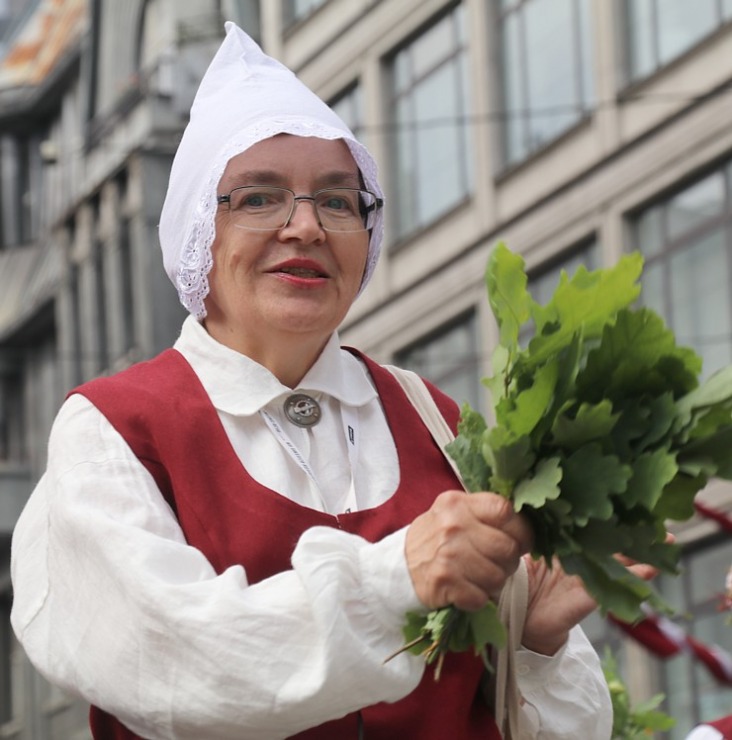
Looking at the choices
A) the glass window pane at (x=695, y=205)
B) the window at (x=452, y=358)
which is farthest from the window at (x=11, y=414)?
the glass window pane at (x=695, y=205)

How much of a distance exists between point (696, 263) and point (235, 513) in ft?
48.6

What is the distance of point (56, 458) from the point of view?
3.78 meters

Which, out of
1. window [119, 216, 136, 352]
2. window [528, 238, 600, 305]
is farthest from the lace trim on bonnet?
window [119, 216, 136, 352]

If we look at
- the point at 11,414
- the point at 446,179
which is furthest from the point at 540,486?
the point at 11,414

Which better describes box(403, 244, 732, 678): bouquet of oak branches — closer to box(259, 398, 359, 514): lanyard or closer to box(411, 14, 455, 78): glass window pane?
box(259, 398, 359, 514): lanyard

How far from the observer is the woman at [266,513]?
3396 millimetres

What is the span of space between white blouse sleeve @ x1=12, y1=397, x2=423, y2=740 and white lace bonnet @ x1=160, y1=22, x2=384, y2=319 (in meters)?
0.49

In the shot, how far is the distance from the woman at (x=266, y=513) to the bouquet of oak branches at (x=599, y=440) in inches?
2.5

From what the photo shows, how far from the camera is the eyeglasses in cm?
395

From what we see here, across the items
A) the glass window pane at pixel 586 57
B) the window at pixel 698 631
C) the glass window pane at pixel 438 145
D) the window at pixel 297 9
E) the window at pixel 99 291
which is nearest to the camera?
the window at pixel 698 631

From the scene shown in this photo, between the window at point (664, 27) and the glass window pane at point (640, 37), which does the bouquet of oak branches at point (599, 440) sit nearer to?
the window at point (664, 27)

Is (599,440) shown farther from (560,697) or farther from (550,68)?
(550,68)

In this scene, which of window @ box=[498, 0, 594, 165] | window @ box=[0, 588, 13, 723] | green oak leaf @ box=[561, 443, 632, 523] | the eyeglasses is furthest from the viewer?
window @ box=[0, 588, 13, 723]

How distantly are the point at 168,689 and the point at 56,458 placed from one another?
507 millimetres
